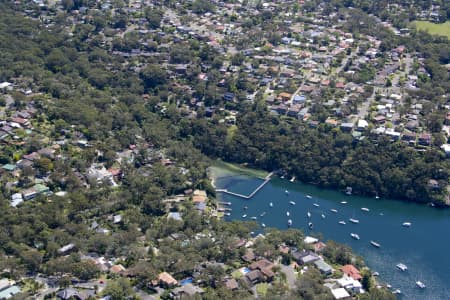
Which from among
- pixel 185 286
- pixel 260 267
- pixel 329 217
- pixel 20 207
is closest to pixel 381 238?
pixel 329 217

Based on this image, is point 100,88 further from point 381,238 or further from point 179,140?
point 381,238

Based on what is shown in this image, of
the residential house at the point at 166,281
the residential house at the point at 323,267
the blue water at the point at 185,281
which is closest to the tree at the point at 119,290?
the residential house at the point at 166,281

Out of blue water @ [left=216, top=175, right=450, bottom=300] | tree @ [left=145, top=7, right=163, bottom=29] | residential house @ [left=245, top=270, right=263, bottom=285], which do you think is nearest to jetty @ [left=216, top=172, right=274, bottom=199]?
blue water @ [left=216, top=175, right=450, bottom=300]

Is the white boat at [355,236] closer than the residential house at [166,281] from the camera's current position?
No

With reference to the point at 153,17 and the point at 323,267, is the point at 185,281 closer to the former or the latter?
the point at 323,267

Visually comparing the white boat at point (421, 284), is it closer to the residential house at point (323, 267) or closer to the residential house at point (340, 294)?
the residential house at point (323, 267)
